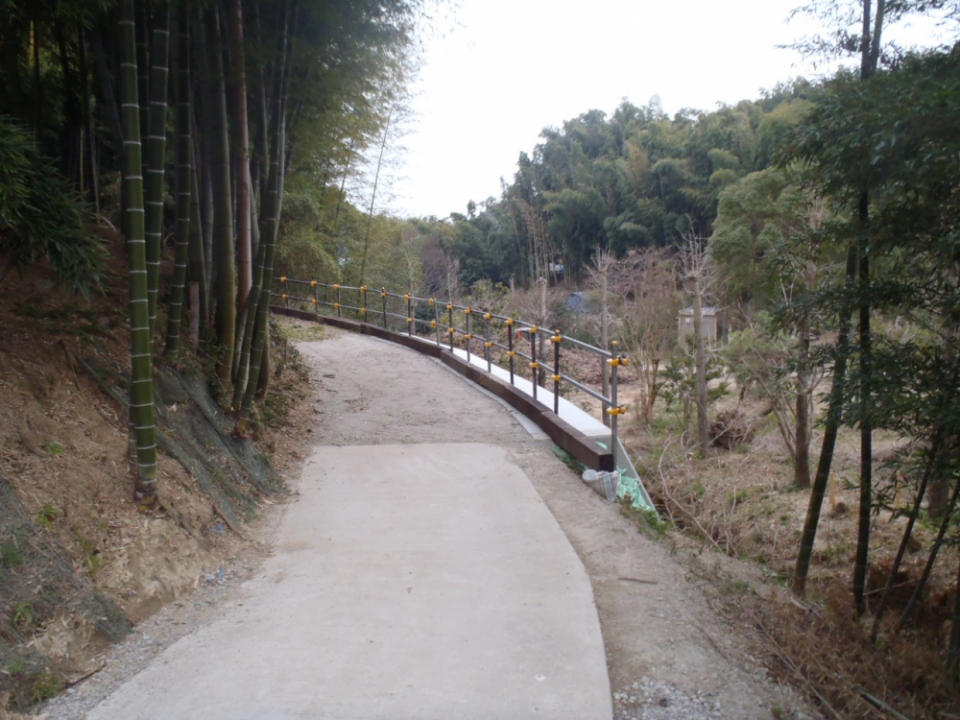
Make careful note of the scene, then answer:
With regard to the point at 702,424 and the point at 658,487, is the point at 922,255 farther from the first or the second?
the point at 702,424

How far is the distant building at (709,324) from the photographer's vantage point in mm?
20219

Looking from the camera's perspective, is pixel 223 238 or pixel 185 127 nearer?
pixel 185 127

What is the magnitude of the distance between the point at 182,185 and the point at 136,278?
151 cm

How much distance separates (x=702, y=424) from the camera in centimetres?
1416

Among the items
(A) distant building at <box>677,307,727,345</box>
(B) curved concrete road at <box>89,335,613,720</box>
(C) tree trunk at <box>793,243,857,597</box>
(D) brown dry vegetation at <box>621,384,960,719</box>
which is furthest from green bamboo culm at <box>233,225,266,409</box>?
(A) distant building at <box>677,307,727,345</box>

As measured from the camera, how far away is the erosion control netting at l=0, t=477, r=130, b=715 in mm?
2855

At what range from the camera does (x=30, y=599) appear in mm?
3076

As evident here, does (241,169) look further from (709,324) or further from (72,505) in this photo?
(709,324)

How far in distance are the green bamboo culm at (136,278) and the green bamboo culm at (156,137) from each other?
0.87 feet

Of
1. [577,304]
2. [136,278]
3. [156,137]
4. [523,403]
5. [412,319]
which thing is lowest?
[523,403]

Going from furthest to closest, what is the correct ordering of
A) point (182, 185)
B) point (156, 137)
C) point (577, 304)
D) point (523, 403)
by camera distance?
point (577, 304) < point (523, 403) < point (182, 185) < point (156, 137)

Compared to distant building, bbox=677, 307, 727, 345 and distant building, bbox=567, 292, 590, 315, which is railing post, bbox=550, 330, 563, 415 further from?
distant building, bbox=567, 292, 590, 315

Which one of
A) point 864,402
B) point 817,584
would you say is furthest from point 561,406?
point 864,402

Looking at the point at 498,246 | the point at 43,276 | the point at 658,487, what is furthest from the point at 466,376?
the point at 498,246
